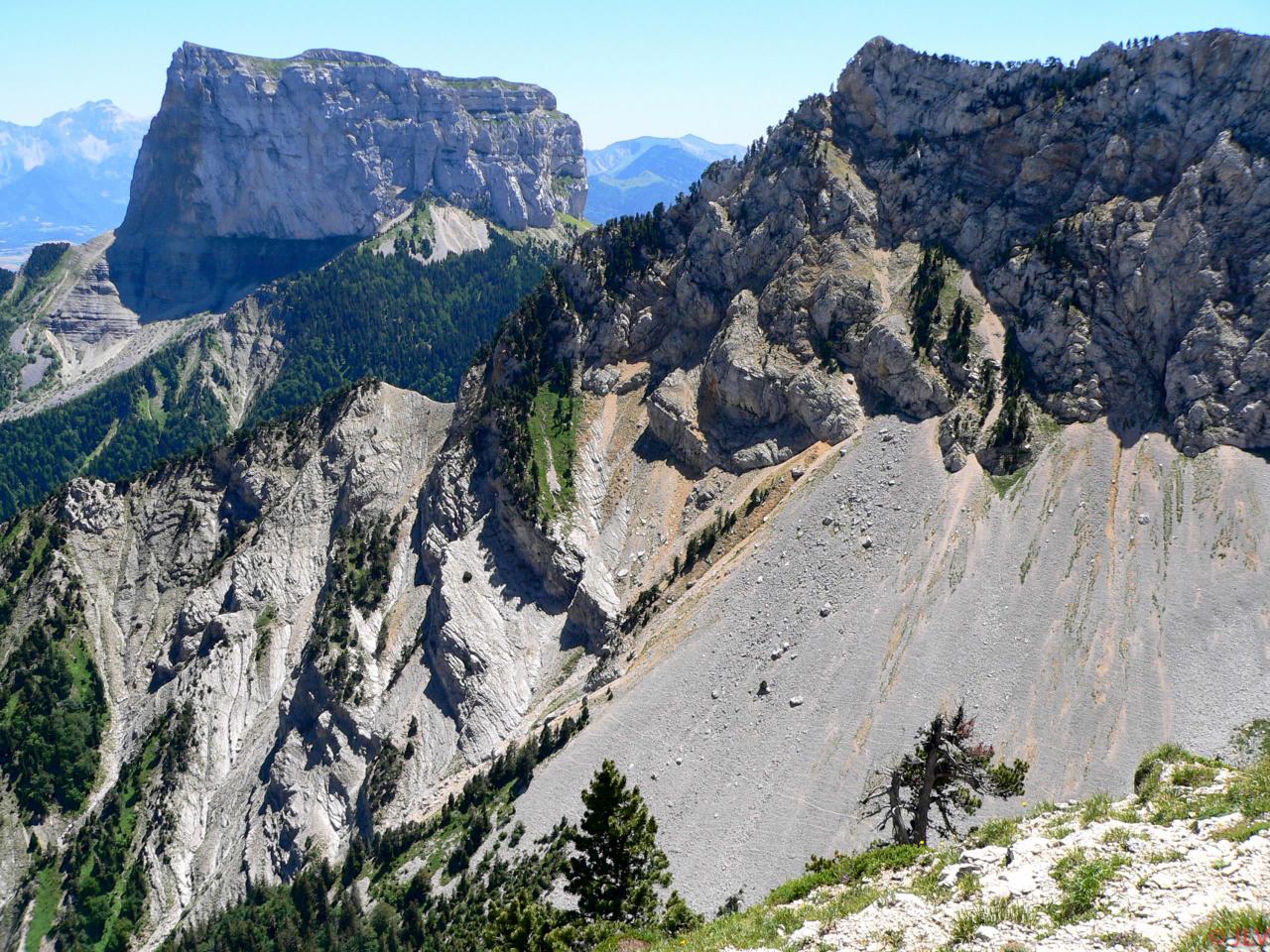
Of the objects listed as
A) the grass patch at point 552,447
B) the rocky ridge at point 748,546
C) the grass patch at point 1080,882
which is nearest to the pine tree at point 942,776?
the grass patch at point 1080,882

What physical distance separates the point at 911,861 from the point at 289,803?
90.9 metres

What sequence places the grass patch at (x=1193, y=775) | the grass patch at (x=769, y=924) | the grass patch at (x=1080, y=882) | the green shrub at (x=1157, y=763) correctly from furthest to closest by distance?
the green shrub at (x=1157, y=763) < the grass patch at (x=1193, y=775) < the grass patch at (x=769, y=924) < the grass patch at (x=1080, y=882)

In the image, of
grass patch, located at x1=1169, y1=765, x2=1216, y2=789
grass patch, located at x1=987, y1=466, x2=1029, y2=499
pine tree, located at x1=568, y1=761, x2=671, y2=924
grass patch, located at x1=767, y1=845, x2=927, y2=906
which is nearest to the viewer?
grass patch, located at x1=767, y1=845, x2=927, y2=906

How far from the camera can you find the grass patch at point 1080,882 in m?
22.0

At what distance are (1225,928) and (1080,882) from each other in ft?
14.5

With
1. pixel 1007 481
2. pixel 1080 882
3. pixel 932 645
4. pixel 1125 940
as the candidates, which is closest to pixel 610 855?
pixel 1080 882

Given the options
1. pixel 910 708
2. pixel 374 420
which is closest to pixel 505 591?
pixel 374 420

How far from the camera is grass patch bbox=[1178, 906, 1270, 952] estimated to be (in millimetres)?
18156

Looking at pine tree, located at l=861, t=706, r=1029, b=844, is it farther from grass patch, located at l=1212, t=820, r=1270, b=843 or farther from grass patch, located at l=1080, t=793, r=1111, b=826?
grass patch, located at l=1212, t=820, r=1270, b=843

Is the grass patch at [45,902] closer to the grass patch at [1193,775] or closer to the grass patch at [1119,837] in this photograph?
the grass patch at [1119,837]

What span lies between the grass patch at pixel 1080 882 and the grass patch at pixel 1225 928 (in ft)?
9.57

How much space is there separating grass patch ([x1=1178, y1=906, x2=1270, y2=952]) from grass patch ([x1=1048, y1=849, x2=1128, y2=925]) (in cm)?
292

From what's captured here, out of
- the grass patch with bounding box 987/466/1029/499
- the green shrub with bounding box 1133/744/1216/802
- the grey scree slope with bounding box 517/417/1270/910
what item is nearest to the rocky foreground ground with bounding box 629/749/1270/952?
the green shrub with bounding box 1133/744/1216/802

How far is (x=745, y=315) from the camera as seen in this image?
399 feet
